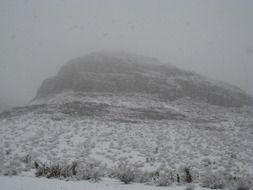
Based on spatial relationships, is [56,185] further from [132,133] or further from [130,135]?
[132,133]

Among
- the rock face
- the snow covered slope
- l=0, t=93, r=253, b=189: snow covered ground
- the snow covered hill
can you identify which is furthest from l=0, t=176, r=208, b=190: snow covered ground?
the rock face

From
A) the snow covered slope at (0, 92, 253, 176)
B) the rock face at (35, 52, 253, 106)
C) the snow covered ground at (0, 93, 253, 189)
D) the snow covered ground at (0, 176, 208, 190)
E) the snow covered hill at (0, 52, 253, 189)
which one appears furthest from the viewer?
the rock face at (35, 52, 253, 106)

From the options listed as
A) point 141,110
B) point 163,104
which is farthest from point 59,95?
point 163,104

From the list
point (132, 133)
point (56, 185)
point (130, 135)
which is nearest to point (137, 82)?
point (132, 133)

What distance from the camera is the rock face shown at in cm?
3077

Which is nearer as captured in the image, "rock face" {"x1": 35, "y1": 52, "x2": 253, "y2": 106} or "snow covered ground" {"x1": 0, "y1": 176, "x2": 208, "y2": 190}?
"snow covered ground" {"x1": 0, "y1": 176, "x2": 208, "y2": 190}

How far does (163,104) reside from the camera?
27.6 metres

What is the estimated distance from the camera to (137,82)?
32.3m

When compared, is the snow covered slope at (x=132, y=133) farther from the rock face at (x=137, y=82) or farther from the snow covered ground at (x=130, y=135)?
the rock face at (x=137, y=82)


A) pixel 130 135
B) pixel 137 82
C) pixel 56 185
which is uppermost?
pixel 137 82

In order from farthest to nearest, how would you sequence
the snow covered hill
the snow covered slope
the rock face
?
the rock face, the snow covered slope, the snow covered hill

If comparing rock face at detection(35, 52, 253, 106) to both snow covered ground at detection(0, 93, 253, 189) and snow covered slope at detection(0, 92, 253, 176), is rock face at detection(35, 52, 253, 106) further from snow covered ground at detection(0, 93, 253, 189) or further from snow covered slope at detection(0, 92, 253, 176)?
snow covered ground at detection(0, 93, 253, 189)

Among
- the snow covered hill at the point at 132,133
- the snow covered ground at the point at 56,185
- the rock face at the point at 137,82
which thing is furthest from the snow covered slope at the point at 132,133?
the snow covered ground at the point at 56,185

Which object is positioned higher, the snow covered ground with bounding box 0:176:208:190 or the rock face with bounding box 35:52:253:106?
the rock face with bounding box 35:52:253:106
